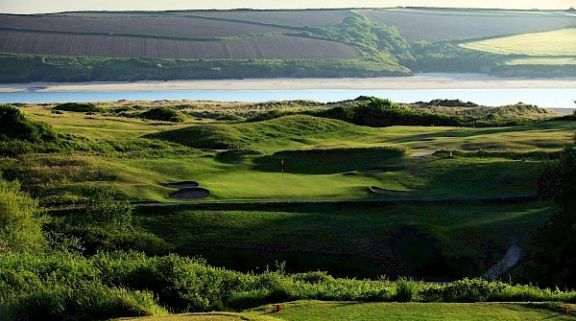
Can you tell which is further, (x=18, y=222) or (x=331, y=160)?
(x=331, y=160)

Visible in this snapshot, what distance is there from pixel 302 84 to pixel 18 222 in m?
134

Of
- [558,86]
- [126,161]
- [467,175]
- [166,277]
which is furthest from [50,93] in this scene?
[166,277]

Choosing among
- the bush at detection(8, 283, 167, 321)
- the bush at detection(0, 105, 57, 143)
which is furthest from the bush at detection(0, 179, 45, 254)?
the bush at detection(0, 105, 57, 143)

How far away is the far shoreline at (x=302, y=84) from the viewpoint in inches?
6284

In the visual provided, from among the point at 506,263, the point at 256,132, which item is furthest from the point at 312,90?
the point at 506,263

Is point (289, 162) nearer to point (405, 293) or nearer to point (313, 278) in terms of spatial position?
point (313, 278)

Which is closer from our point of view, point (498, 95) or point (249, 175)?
point (249, 175)

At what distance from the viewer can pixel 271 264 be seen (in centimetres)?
4119

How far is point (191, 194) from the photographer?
5022cm

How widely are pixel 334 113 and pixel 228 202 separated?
40227 millimetres

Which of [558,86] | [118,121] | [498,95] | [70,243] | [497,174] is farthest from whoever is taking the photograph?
[558,86]

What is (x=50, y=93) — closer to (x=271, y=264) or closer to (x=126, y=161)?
(x=126, y=161)

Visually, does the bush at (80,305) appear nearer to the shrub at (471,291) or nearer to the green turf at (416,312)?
the green turf at (416,312)

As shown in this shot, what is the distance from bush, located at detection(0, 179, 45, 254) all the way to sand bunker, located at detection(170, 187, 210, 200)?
8770 mm
